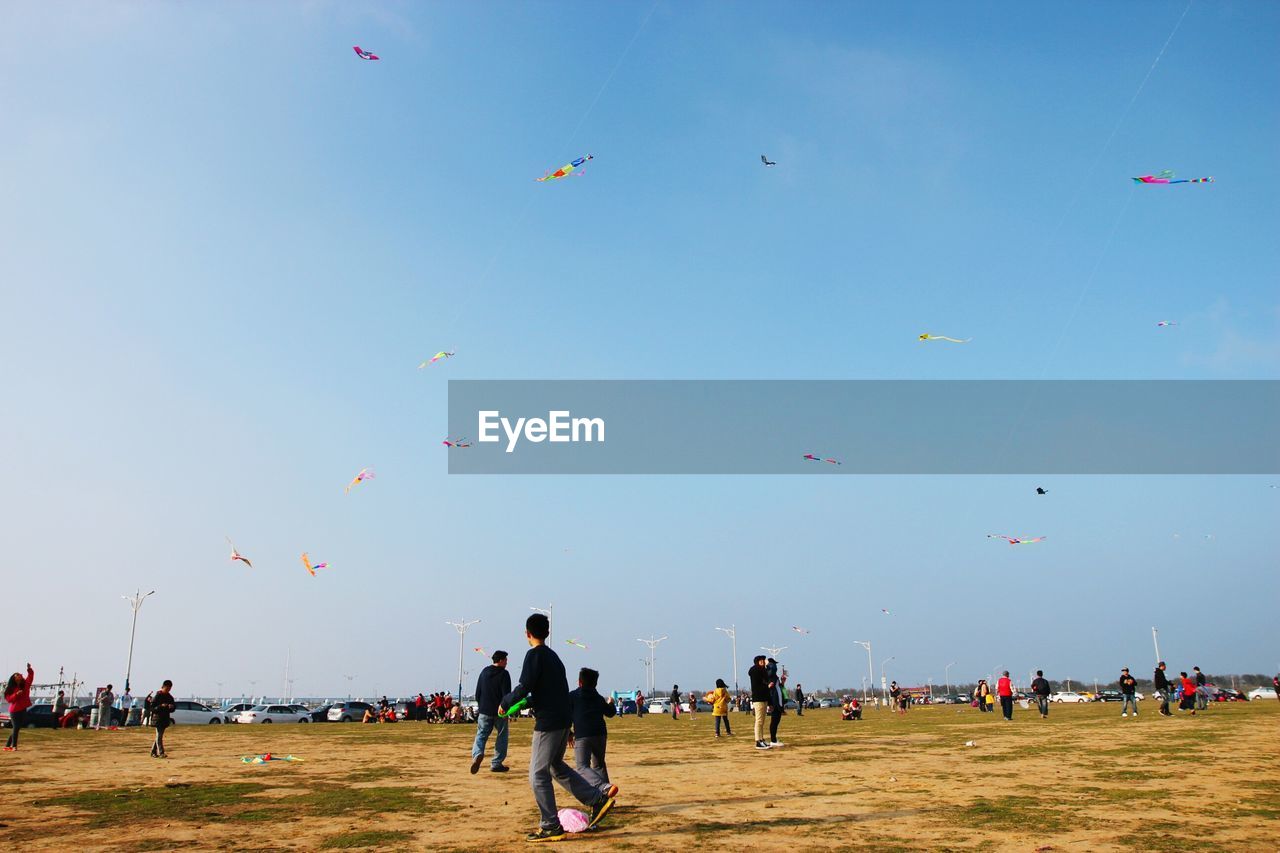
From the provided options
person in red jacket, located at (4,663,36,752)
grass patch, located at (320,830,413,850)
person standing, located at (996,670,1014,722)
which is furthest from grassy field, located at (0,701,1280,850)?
person standing, located at (996,670,1014,722)

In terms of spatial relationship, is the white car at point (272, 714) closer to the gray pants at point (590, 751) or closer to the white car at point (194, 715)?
the white car at point (194, 715)

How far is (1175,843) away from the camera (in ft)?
23.8

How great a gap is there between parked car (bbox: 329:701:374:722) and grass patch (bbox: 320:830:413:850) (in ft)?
157

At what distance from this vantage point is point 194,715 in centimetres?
4403

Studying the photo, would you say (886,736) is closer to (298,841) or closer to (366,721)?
(298,841)

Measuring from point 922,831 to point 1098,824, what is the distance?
1779 mm

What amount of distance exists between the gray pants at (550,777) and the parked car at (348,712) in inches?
1897

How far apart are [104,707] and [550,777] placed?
36628mm

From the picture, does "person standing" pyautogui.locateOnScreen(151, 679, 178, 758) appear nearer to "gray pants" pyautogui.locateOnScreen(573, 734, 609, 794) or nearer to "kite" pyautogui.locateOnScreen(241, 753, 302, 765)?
"kite" pyautogui.locateOnScreen(241, 753, 302, 765)

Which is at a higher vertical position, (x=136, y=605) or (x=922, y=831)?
(x=136, y=605)

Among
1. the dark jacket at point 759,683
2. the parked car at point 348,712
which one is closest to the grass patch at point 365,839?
the dark jacket at point 759,683

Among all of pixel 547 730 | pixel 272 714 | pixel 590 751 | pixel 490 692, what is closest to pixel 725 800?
pixel 590 751

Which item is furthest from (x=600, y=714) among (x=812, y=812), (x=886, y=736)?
(x=886, y=736)

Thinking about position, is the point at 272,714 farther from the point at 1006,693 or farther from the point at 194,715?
the point at 1006,693
